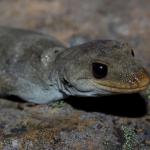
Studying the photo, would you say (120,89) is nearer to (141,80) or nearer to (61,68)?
(141,80)

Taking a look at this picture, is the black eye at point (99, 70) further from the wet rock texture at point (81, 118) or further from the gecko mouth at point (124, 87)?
the wet rock texture at point (81, 118)

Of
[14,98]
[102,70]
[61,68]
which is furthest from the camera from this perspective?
[14,98]

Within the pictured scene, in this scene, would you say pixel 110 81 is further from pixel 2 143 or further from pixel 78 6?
pixel 78 6

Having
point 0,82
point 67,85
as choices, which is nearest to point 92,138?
point 67,85

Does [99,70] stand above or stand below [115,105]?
above

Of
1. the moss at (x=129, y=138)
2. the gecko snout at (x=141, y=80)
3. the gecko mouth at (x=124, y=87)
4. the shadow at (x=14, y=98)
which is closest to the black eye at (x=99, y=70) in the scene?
the gecko mouth at (x=124, y=87)

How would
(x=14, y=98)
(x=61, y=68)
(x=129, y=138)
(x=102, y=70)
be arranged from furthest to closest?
(x=14, y=98)
(x=61, y=68)
(x=129, y=138)
(x=102, y=70)

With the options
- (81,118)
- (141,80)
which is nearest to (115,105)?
(81,118)

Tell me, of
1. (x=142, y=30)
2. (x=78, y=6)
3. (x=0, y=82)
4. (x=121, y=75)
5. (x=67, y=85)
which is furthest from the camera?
(x=78, y=6)
